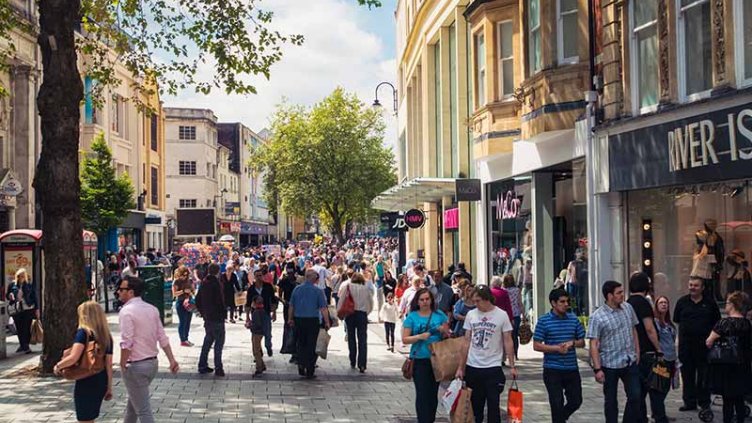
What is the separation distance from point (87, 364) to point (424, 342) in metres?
3.31

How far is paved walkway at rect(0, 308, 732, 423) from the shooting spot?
1091 cm

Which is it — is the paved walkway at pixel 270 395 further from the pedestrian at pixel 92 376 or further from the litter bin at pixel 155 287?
the litter bin at pixel 155 287

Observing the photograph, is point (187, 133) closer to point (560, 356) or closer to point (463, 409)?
point (560, 356)

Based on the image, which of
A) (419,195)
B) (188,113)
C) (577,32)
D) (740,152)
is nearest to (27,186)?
(419,195)

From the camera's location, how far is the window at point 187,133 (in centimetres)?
7631

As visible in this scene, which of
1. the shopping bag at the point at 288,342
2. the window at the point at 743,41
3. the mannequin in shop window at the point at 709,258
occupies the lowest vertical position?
the shopping bag at the point at 288,342

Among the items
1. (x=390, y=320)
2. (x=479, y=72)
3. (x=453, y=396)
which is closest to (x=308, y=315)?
(x=390, y=320)

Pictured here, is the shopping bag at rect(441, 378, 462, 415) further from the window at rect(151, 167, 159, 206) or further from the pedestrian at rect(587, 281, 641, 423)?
the window at rect(151, 167, 159, 206)

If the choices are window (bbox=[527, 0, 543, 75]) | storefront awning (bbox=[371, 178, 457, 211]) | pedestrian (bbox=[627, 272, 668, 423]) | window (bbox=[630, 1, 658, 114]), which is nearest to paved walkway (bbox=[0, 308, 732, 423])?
pedestrian (bbox=[627, 272, 668, 423])

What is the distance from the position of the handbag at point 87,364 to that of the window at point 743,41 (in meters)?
8.61

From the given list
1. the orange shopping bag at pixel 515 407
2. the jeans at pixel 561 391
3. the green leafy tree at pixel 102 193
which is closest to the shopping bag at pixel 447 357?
the orange shopping bag at pixel 515 407

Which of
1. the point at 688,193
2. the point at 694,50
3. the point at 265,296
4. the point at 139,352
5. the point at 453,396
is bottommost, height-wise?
the point at 453,396

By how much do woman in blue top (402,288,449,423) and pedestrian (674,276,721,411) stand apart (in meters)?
3.38

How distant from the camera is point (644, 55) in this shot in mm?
14938
